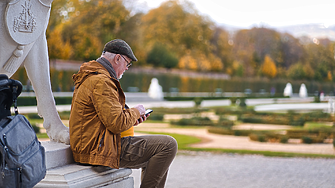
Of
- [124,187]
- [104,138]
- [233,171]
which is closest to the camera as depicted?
[104,138]

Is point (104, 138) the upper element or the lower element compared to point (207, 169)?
upper

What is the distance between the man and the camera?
2414 mm

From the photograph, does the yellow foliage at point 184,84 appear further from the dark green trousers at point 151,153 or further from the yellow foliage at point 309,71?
the yellow foliage at point 309,71

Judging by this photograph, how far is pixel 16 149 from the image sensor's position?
68.3 inches

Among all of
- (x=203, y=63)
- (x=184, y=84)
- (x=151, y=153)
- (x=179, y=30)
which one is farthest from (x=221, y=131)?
(x=203, y=63)

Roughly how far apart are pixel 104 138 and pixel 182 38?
4429 centimetres

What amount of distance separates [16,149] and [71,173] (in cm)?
76

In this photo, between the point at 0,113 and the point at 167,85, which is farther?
the point at 167,85

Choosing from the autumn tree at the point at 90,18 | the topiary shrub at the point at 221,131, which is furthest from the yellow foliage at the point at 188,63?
the topiary shrub at the point at 221,131

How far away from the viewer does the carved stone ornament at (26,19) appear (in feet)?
7.82

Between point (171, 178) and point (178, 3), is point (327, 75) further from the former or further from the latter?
point (171, 178)

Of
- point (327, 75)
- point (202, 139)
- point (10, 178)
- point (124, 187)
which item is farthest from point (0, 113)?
point (327, 75)

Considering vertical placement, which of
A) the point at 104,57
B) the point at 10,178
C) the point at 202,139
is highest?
the point at 104,57

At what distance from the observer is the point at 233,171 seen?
5.12 meters
